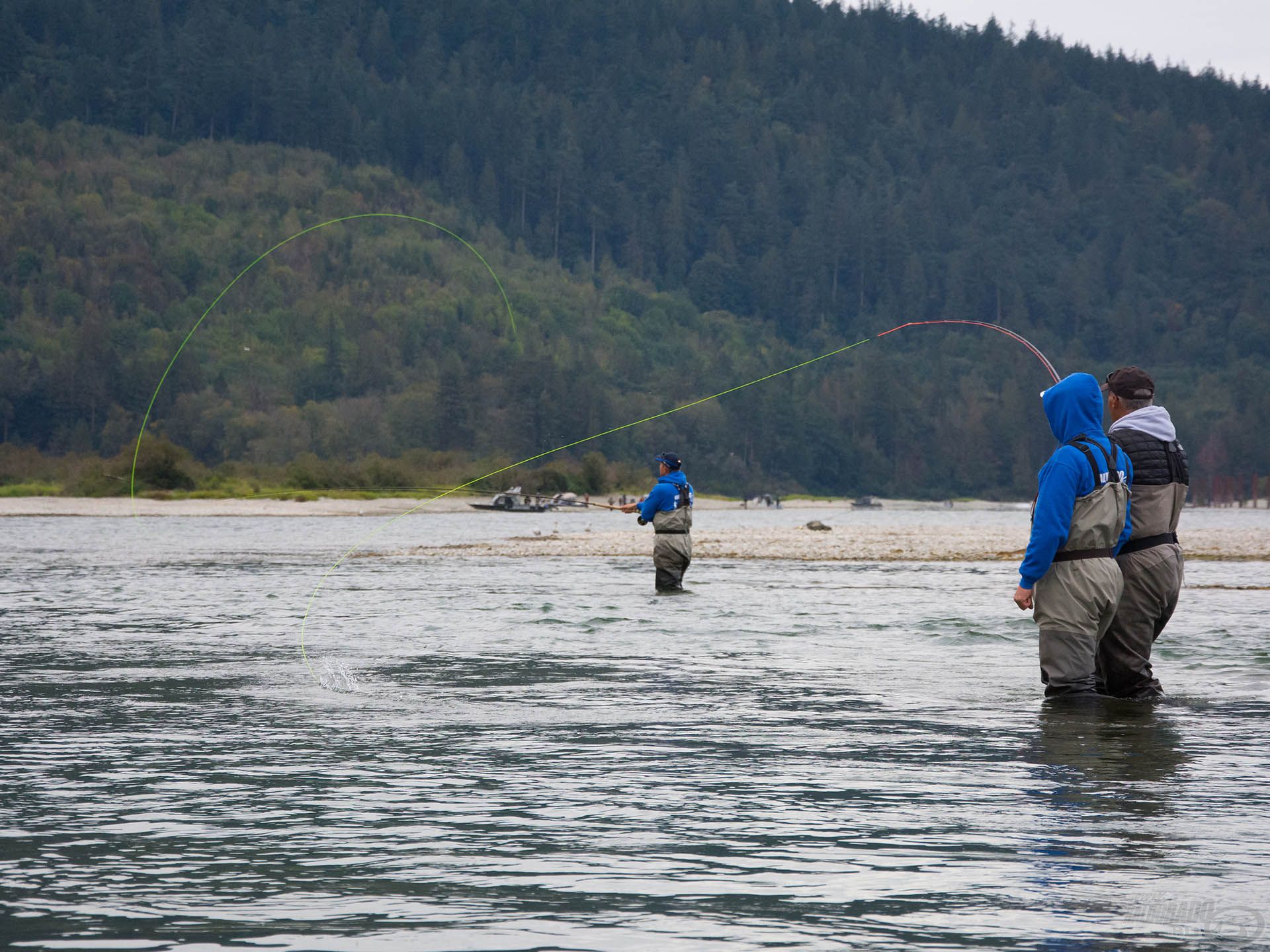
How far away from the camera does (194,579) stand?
25.8m

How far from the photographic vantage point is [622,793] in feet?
23.4

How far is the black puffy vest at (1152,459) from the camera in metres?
9.49

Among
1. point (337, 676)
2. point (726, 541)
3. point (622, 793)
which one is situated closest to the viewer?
point (622, 793)

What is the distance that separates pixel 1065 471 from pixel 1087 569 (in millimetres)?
567

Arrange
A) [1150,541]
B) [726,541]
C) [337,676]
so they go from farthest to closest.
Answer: [726,541]
[337,676]
[1150,541]

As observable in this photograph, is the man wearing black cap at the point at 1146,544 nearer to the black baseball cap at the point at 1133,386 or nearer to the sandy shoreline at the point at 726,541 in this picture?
the black baseball cap at the point at 1133,386

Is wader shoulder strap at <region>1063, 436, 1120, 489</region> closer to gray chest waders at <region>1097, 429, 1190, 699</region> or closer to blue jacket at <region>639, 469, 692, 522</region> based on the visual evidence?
gray chest waders at <region>1097, 429, 1190, 699</region>

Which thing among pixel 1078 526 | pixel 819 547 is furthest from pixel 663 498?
pixel 819 547

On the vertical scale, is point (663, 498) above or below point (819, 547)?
Answer: above

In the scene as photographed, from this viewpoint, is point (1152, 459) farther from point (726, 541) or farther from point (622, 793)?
point (726, 541)

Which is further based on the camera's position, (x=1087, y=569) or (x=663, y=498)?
(x=663, y=498)

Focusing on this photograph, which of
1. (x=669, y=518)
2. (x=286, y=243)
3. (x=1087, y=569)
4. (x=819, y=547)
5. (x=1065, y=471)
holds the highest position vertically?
(x=286, y=243)

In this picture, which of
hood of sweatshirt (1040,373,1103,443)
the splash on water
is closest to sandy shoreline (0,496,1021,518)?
the splash on water

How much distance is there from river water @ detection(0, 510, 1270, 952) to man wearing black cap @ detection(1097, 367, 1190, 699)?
41 cm
